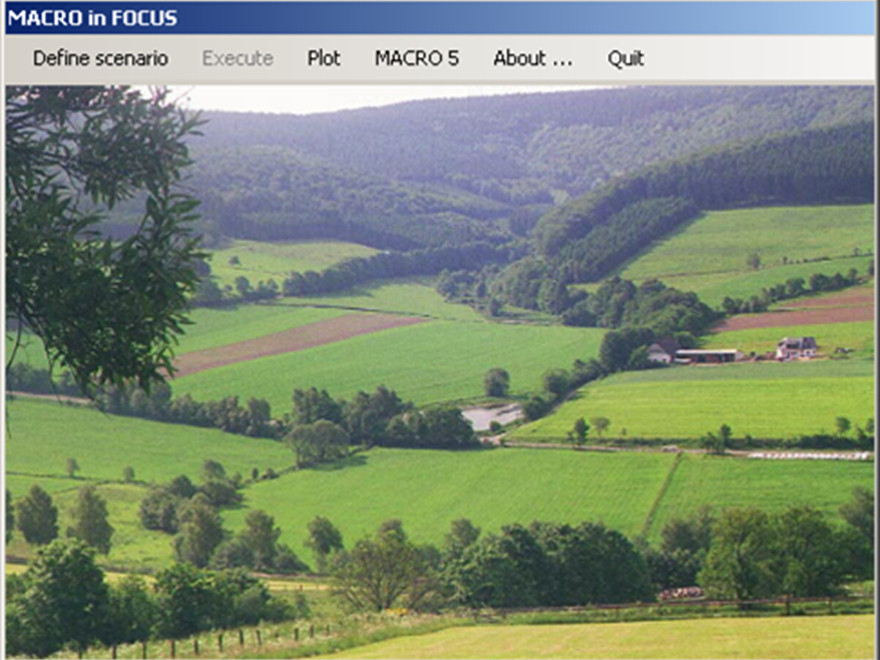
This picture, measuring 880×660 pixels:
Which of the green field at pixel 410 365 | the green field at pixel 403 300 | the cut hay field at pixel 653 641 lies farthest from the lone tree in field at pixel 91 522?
the cut hay field at pixel 653 641

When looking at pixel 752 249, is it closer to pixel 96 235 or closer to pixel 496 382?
pixel 496 382

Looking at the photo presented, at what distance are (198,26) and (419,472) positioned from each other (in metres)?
11.6

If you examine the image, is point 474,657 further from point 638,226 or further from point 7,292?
point 638,226

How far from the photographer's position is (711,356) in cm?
2039

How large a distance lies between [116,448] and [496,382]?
7.85 meters

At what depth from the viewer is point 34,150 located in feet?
30.2

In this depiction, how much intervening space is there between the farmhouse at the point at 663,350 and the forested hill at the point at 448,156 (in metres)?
4.79

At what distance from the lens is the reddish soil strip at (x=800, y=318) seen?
2081 cm

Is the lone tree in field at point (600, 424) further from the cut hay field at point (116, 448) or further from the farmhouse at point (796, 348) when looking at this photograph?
the cut hay field at point (116, 448)

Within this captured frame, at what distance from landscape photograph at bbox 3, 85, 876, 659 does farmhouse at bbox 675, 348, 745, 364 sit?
0.19 metres

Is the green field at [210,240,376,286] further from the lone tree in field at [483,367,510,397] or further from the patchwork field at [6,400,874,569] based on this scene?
the lone tree in field at [483,367,510,397]

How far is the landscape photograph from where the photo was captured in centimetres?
1422

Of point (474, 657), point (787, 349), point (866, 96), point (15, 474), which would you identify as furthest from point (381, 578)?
point (866, 96)

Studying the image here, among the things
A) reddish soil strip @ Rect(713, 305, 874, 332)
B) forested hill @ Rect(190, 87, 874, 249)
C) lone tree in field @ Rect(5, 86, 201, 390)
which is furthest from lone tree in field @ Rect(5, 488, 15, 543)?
reddish soil strip @ Rect(713, 305, 874, 332)
